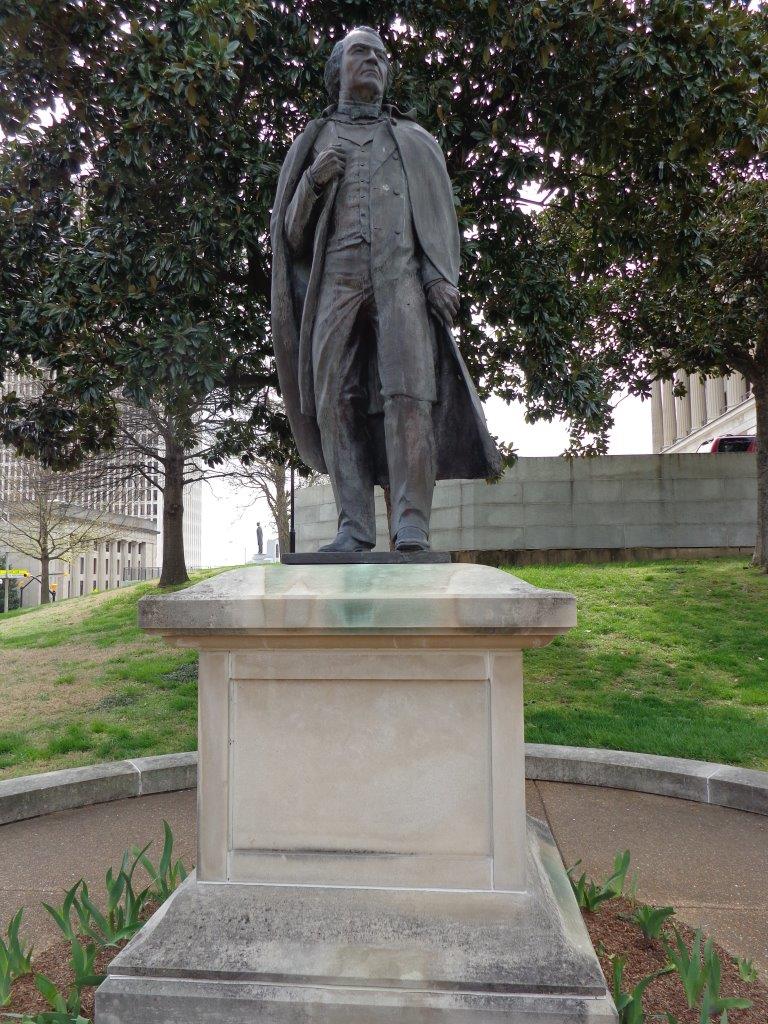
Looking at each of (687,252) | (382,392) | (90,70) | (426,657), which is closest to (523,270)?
(687,252)

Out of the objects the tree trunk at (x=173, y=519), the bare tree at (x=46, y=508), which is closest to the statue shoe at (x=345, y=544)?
the tree trunk at (x=173, y=519)

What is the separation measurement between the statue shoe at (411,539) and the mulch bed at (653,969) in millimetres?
1485

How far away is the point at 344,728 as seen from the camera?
7.73 ft

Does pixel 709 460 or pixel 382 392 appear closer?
pixel 382 392

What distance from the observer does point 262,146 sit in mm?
6805

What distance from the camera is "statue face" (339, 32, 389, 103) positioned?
3174 millimetres

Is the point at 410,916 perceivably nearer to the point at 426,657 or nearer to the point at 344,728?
the point at 344,728

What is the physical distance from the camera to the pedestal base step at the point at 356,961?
1.91 m

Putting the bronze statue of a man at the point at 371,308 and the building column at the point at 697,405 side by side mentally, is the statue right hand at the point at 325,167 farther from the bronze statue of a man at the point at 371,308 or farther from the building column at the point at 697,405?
the building column at the point at 697,405

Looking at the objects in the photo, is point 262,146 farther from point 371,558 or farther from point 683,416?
point 683,416

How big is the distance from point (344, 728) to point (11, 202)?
7697 mm

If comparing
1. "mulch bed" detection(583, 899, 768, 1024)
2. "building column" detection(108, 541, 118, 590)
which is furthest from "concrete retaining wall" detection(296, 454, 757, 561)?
"building column" detection(108, 541, 118, 590)

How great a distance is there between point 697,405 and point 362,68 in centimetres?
4504

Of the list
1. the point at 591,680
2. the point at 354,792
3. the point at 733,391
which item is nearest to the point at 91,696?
the point at 591,680
